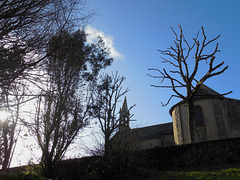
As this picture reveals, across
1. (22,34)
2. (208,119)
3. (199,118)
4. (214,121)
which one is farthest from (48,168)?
(214,121)

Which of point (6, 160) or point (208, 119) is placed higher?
point (208, 119)

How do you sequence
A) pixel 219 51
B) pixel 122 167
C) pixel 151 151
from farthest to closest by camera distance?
pixel 219 51 → pixel 151 151 → pixel 122 167

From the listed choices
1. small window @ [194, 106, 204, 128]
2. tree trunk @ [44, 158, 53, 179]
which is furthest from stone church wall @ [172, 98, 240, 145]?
tree trunk @ [44, 158, 53, 179]

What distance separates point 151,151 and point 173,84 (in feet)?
16.8

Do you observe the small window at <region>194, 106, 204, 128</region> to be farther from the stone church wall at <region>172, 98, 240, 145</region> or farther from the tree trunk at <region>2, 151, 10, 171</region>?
the tree trunk at <region>2, 151, 10, 171</region>

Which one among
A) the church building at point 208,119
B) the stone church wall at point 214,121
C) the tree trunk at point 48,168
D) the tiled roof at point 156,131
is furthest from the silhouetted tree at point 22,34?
the tiled roof at point 156,131

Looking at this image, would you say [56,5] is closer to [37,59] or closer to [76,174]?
[37,59]

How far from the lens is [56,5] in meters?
5.25

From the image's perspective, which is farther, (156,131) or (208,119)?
(156,131)

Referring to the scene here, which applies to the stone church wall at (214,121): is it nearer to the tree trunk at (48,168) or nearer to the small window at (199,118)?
the small window at (199,118)

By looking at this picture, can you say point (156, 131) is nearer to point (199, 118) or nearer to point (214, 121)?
point (199, 118)

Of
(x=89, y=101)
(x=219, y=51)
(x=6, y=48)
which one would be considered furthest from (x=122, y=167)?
(x=219, y=51)

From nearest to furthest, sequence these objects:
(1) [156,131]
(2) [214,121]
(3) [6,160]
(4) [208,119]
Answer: (3) [6,160] → (2) [214,121] → (4) [208,119] → (1) [156,131]

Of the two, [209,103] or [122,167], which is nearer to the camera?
[122,167]
